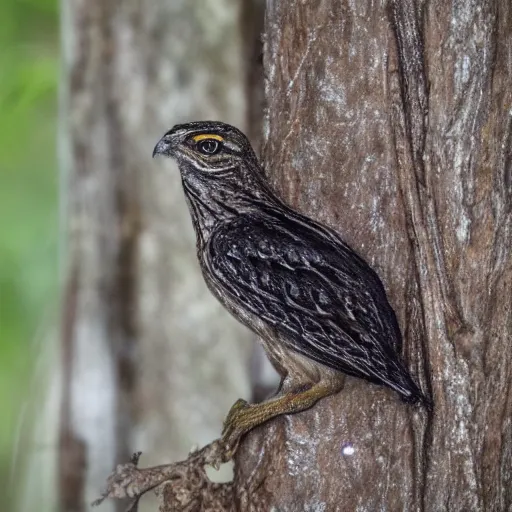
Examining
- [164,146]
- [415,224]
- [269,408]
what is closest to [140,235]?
[164,146]

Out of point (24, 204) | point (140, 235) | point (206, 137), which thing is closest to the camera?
point (206, 137)

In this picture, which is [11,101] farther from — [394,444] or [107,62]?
[394,444]

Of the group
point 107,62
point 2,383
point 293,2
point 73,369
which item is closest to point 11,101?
point 107,62

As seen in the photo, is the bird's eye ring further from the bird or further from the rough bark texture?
the rough bark texture

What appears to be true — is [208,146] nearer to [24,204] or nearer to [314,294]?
[314,294]

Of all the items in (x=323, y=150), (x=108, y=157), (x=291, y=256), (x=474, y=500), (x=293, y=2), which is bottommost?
(x=474, y=500)

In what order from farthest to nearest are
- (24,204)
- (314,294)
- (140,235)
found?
(24,204)
(140,235)
(314,294)

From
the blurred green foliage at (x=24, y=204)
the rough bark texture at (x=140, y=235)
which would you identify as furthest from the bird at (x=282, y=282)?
the blurred green foliage at (x=24, y=204)
